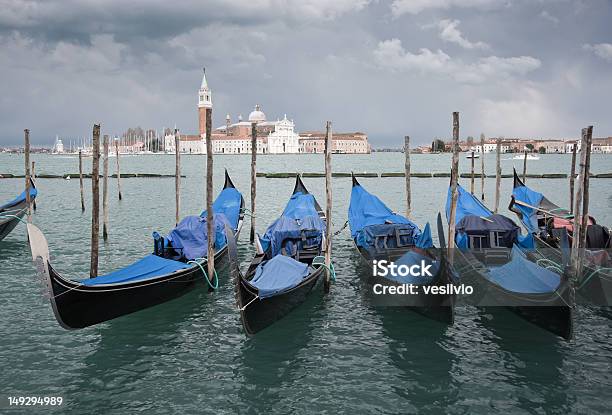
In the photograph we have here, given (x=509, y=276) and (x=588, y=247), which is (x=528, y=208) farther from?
(x=509, y=276)

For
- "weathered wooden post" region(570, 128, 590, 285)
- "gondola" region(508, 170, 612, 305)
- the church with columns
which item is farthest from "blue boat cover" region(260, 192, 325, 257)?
the church with columns

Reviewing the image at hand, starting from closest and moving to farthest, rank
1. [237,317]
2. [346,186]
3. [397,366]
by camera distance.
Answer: [397,366] → [237,317] → [346,186]

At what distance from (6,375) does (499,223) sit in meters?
6.52

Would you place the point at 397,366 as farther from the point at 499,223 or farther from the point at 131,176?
the point at 131,176

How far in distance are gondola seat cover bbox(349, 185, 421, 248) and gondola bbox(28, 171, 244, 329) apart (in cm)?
218

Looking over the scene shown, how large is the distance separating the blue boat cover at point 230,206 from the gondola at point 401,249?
7.89 feet

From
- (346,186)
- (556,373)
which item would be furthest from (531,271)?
(346,186)

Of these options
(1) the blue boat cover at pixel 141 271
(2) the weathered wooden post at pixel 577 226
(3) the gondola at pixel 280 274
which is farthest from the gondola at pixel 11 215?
(2) the weathered wooden post at pixel 577 226

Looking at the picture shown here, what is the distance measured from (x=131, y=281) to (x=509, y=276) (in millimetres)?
4054

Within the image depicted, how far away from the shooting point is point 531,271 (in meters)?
5.61

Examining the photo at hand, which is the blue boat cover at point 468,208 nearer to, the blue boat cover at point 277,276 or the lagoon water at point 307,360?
the lagoon water at point 307,360

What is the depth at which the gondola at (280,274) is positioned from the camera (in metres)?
5.04

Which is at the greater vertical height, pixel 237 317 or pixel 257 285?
pixel 257 285

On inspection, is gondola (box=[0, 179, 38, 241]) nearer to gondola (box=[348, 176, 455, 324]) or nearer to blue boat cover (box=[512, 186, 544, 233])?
gondola (box=[348, 176, 455, 324])
